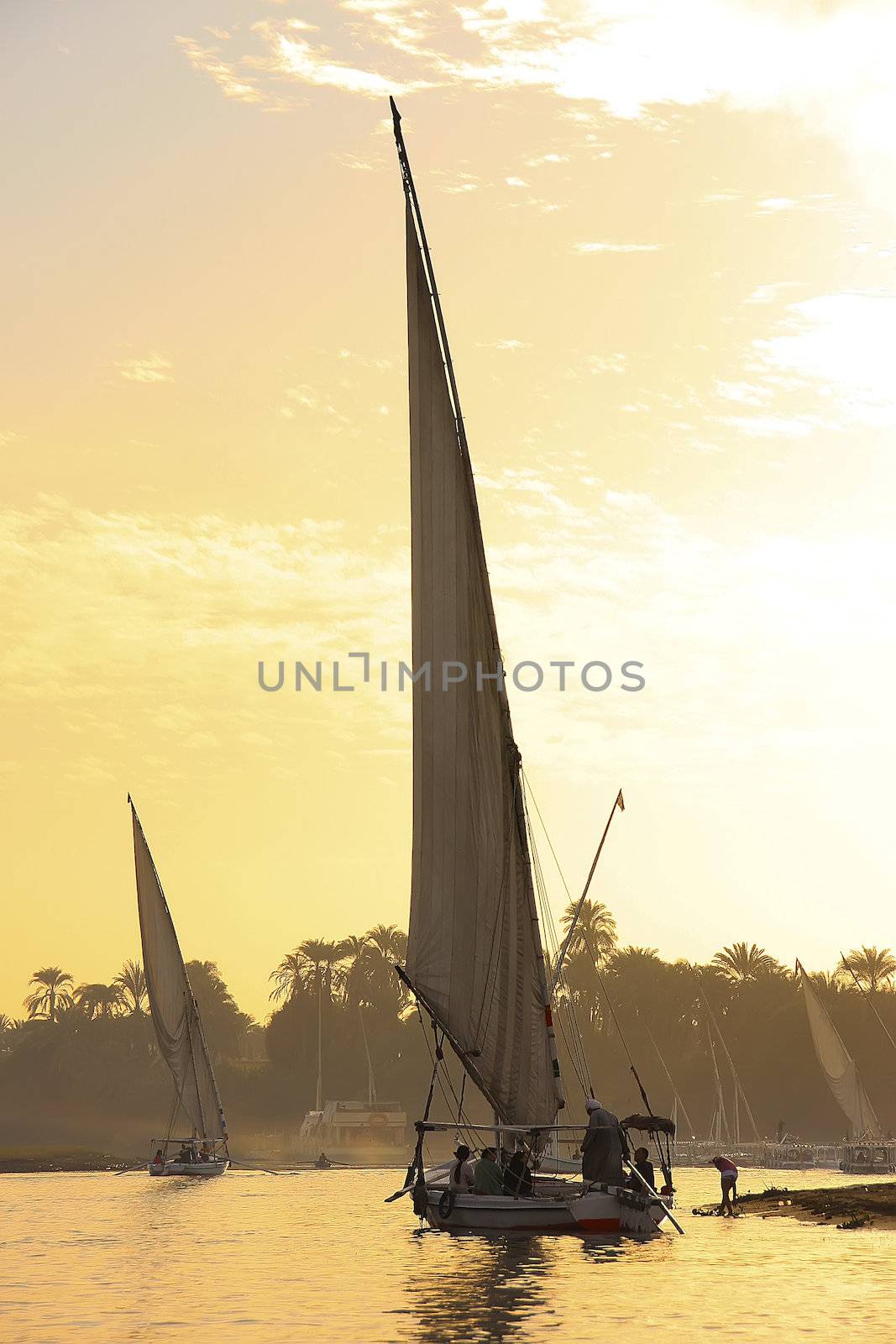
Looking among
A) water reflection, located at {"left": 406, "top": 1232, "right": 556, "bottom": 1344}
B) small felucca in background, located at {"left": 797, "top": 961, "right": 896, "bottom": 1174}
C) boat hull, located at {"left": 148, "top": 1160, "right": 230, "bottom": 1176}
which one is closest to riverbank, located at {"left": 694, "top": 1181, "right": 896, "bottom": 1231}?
water reflection, located at {"left": 406, "top": 1232, "right": 556, "bottom": 1344}

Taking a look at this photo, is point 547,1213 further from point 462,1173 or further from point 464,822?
point 464,822

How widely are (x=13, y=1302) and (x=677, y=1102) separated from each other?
10638cm

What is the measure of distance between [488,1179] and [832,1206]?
17828 millimetres

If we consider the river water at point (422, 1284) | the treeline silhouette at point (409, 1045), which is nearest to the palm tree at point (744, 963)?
the treeline silhouette at point (409, 1045)

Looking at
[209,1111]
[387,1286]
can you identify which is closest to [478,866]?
[387,1286]

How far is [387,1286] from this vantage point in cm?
2988

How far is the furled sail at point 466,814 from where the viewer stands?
120ft

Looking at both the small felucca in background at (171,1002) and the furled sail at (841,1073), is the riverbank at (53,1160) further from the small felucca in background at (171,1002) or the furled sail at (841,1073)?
the furled sail at (841,1073)

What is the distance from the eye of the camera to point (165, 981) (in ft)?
269

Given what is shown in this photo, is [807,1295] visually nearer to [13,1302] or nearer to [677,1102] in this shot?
[13,1302]

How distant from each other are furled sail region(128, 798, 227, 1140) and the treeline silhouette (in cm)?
4237

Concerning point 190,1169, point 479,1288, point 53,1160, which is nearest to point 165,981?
point 190,1169

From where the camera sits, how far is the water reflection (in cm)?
2320

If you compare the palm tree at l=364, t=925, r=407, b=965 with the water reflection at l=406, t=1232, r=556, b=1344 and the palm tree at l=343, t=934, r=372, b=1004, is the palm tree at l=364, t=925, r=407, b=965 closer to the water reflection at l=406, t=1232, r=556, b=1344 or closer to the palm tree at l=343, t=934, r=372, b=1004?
the palm tree at l=343, t=934, r=372, b=1004
